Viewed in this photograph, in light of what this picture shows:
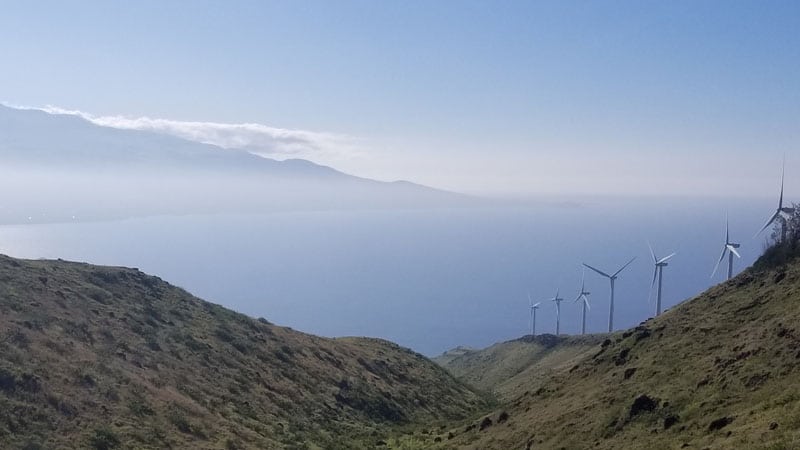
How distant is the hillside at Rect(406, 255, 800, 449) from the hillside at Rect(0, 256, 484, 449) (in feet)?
32.4

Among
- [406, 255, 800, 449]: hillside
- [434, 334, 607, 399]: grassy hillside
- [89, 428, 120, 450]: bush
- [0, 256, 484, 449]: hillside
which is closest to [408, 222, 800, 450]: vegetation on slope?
[406, 255, 800, 449]: hillside

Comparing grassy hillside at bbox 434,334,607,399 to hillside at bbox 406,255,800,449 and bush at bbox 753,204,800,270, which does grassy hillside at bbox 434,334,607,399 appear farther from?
bush at bbox 753,204,800,270

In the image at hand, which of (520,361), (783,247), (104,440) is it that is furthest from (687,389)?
(520,361)

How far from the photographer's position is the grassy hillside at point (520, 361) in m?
82.1

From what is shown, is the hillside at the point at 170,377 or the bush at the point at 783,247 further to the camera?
the bush at the point at 783,247

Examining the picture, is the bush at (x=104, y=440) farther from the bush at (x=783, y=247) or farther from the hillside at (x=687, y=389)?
the bush at (x=783, y=247)

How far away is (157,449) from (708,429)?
24917 millimetres

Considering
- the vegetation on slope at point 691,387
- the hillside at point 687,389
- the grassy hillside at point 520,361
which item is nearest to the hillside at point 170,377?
the hillside at point 687,389

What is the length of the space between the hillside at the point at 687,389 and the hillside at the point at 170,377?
32.4 feet

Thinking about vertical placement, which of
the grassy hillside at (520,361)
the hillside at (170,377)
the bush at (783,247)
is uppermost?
the bush at (783,247)

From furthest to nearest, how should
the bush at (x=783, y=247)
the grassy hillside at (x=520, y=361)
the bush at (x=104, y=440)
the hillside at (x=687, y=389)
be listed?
the grassy hillside at (x=520, y=361) < the bush at (x=783, y=247) < the bush at (x=104, y=440) < the hillside at (x=687, y=389)

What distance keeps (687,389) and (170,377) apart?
105 ft

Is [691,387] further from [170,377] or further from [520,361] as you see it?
[520,361]

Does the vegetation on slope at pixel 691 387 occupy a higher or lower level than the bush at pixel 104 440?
higher
